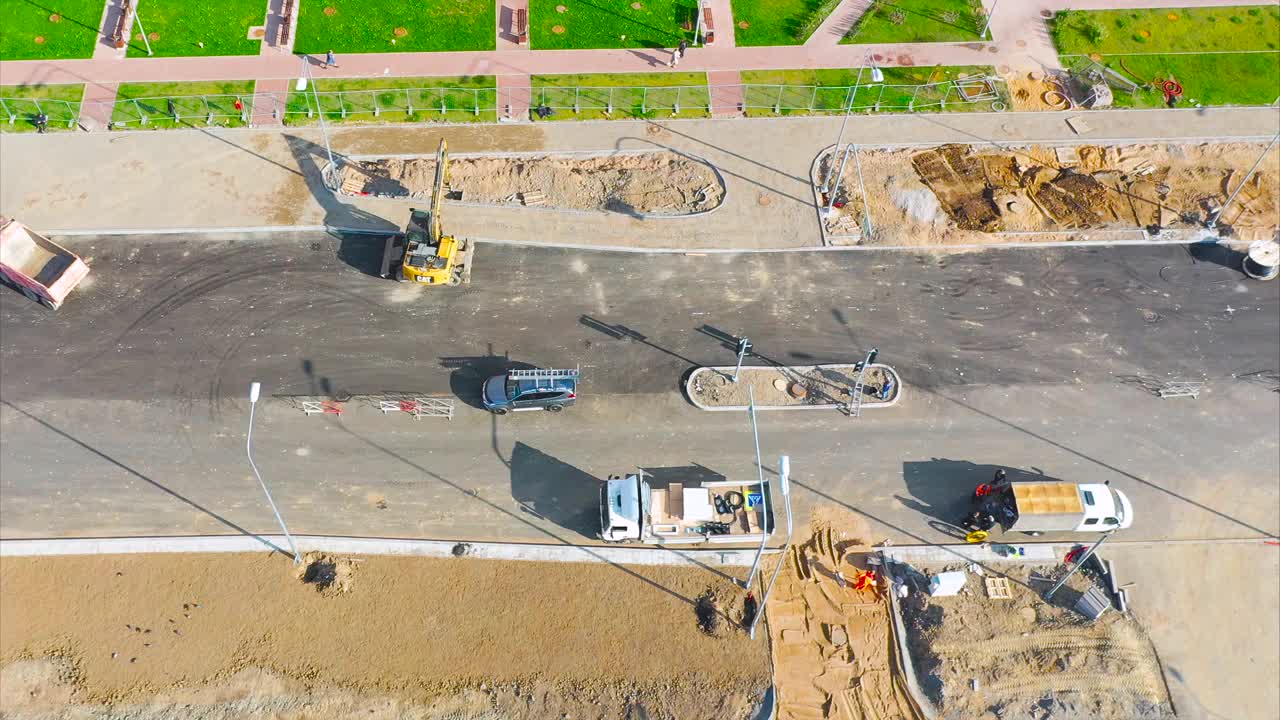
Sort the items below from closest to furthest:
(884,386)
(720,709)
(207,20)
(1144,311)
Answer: (720,709)
(884,386)
(1144,311)
(207,20)

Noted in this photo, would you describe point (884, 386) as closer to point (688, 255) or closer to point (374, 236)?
point (688, 255)

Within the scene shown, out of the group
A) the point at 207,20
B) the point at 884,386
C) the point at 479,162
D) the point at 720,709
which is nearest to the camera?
the point at 720,709

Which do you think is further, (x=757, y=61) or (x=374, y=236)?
(x=757, y=61)

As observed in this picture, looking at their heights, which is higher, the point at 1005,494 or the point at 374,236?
the point at 374,236

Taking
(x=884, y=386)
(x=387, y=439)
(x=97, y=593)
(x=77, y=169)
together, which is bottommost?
(x=97, y=593)

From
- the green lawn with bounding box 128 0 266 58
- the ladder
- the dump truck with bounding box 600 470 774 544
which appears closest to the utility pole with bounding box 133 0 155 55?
the green lawn with bounding box 128 0 266 58

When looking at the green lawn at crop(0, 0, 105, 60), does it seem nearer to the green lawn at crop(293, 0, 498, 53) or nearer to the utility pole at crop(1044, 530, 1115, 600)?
the green lawn at crop(293, 0, 498, 53)

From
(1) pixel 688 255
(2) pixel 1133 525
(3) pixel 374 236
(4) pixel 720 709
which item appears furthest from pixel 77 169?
(2) pixel 1133 525

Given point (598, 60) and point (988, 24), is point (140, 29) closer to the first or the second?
point (598, 60)
